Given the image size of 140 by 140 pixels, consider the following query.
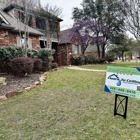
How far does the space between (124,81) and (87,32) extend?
17165 millimetres

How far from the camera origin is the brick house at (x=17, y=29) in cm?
988

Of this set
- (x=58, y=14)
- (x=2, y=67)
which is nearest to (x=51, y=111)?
(x=2, y=67)

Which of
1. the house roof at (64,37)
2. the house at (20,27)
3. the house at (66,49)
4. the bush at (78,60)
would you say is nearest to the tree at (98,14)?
the house roof at (64,37)

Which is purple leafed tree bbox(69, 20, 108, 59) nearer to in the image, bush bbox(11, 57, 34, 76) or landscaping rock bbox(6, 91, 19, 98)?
bush bbox(11, 57, 34, 76)

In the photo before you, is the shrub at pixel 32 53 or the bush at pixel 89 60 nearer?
the shrub at pixel 32 53

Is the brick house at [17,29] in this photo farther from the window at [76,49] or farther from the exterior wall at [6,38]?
the window at [76,49]

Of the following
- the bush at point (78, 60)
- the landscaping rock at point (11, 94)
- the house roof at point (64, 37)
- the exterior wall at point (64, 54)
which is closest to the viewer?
the landscaping rock at point (11, 94)

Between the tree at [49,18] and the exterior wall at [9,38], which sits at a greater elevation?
the tree at [49,18]

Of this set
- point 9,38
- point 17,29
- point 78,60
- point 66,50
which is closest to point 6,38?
Answer: point 9,38

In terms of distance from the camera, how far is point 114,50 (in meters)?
37.4

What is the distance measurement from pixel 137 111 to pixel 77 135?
1.81 m

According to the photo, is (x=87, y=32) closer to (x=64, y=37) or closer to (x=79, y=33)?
(x=79, y=33)

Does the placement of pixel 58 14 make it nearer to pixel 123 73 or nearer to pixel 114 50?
pixel 123 73

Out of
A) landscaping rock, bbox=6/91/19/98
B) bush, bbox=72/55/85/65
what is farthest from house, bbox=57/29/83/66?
landscaping rock, bbox=6/91/19/98
